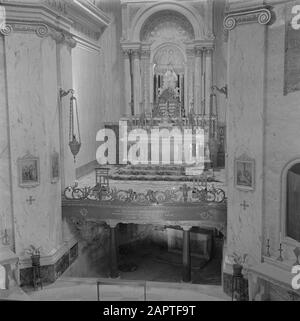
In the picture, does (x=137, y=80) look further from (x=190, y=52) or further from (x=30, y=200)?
(x=30, y=200)

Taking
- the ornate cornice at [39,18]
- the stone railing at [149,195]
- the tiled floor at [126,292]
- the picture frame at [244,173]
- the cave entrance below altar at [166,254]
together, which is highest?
the ornate cornice at [39,18]

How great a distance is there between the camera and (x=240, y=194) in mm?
10055

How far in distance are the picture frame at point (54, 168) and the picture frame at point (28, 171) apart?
1.49 ft

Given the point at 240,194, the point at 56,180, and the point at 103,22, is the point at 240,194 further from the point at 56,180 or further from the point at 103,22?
the point at 103,22

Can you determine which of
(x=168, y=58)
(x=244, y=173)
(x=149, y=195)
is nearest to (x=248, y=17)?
(x=244, y=173)

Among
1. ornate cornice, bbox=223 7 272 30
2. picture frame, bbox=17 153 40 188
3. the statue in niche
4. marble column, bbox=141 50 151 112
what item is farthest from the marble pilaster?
picture frame, bbox=17 153 40 188

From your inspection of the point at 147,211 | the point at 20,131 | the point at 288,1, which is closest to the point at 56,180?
the point at 20,131

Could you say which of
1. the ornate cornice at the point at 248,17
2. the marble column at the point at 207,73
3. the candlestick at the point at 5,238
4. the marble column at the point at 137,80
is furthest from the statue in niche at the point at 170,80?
the candlestick at the point at 5,238

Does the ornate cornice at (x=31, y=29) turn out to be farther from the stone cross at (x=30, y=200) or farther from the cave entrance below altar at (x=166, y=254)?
the cave entrance below altar at (x=166, y=254)

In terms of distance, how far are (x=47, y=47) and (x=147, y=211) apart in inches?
193

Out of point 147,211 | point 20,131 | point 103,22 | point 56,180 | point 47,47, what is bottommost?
point 147,211

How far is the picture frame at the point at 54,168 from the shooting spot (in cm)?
1110

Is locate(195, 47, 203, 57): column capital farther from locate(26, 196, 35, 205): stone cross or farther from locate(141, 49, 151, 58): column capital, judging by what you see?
locate(26, 196, 35, 205): stone cross

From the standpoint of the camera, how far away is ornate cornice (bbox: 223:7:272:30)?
9045 millimetres
